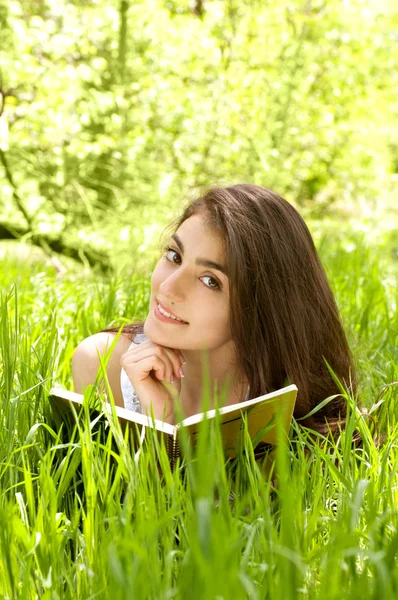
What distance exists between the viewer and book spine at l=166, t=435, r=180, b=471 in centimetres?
164

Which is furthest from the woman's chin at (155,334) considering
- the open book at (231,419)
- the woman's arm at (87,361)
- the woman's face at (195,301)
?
the open book at (231,419)

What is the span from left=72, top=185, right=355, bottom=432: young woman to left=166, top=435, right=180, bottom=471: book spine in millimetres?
476

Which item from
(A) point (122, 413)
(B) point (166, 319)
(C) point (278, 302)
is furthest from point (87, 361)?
(A) point (122, 413)

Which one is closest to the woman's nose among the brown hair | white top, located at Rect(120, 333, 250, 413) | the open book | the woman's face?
the woman's face

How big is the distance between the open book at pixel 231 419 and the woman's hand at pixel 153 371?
389 mm

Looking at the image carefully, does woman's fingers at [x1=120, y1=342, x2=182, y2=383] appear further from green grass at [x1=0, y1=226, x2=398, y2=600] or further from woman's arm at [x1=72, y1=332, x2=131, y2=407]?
green grass at [x1=0, y1=226, x2=398, y2=600]

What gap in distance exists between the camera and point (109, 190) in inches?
333

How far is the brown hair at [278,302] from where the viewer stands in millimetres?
2311

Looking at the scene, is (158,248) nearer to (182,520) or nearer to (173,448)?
(173,448)

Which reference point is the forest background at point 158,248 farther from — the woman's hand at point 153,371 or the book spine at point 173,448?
the woman's hand at point 153,371

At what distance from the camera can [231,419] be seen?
5.63ft

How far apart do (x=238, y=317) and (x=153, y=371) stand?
1.00 feet

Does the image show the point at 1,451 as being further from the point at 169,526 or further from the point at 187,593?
the point at 187,593

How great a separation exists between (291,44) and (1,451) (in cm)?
831
